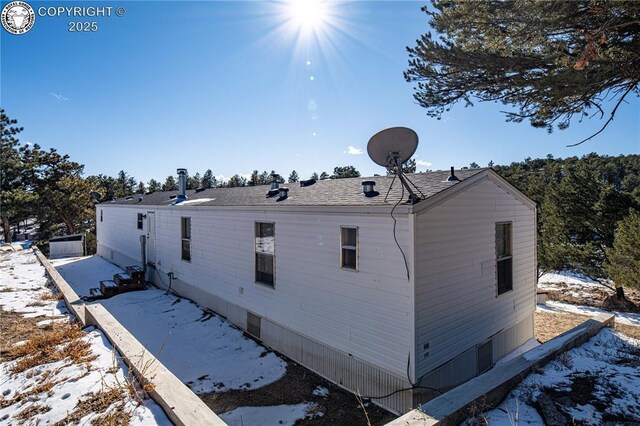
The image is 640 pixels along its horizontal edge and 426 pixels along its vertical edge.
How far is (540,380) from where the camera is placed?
423 centimetres

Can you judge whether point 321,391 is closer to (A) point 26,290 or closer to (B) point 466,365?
(B) point 466,365

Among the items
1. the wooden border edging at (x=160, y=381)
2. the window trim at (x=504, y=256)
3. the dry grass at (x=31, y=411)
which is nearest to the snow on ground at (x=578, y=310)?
the window trim at (x=504, y=256)

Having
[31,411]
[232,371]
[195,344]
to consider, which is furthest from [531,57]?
[195,344]

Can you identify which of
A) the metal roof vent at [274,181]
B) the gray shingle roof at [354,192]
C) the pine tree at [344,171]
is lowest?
the gray shingle roof at [354,192]

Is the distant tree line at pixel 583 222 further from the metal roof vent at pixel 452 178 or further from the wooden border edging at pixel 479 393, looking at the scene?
the wooden border edging at pixel 479 393

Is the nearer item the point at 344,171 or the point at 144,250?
the point at 144,250

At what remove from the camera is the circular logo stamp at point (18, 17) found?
801cm

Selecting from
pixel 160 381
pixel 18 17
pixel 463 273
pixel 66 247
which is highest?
pixel 18 17

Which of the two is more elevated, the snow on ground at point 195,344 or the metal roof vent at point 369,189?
the metal roof vent at point 369,189

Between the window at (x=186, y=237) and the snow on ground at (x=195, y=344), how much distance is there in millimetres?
1504

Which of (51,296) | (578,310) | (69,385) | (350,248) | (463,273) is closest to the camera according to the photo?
(69,385)

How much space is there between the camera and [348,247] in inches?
237

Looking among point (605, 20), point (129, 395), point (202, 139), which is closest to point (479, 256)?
point (605, 20)

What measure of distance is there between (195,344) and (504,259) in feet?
24.6
